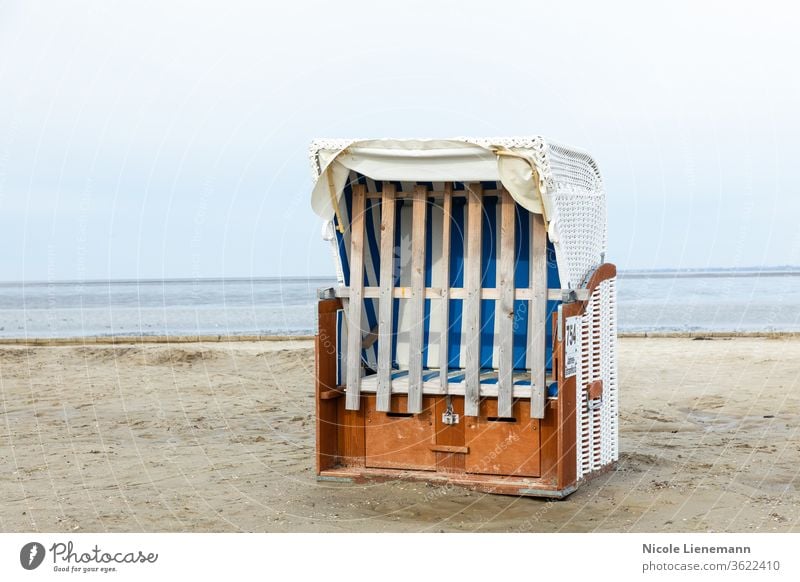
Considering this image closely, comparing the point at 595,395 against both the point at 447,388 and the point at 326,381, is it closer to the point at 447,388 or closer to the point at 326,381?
the point at 447,388

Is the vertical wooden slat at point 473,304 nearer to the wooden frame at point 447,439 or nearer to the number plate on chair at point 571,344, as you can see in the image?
→ the wooden frame at point 447,439

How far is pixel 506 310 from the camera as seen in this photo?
296 inches

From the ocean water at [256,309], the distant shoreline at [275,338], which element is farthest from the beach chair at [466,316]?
the ocean water at [256,309]

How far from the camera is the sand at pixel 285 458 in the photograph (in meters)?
7.11

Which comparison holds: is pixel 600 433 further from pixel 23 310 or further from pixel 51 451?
pixel 23 310

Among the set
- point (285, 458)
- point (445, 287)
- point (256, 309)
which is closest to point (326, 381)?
point (445, 287)

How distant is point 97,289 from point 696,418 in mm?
46995

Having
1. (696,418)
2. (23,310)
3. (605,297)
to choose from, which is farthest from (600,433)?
(23,310)

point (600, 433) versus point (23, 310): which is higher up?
point (600, 433)

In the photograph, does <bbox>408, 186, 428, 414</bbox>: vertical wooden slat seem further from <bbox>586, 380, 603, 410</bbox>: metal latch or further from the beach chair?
<bbox>586, 380, 603, 410</bbox>: metal latch

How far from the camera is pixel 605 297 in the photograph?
8297 mm

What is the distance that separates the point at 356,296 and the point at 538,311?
1487 mm

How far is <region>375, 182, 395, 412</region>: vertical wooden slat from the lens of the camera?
7.82 m

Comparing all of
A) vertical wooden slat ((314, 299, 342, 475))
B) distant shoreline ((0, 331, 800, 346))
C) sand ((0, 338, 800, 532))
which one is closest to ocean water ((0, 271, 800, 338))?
distant shoreline ((0, 331, 800, 346))
